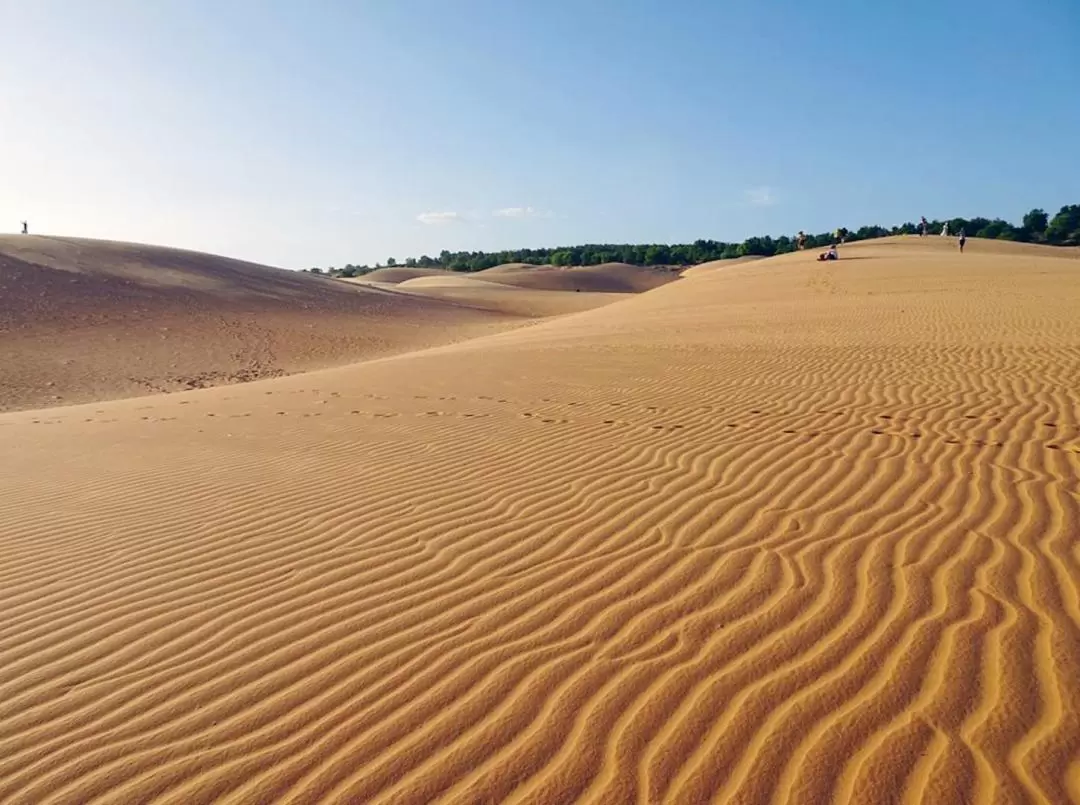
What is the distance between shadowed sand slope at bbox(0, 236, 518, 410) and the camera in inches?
855

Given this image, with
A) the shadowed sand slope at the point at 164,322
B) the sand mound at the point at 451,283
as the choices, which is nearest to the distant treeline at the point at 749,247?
the sand mound at the point at 451,283

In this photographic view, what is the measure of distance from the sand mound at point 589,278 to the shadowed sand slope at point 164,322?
124 feet

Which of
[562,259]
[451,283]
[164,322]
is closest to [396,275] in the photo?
[451,283]

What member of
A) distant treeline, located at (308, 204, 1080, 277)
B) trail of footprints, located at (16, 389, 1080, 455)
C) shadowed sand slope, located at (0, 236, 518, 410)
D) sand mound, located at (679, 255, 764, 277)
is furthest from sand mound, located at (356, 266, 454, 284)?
trail of footprints, located at (16, 389, 1080, 455)

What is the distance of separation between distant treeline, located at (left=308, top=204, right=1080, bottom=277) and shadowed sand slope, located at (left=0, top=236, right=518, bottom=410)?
4117 centimetres

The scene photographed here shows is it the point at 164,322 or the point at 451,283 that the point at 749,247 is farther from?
the point at 164,322

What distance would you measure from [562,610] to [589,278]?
80.9m

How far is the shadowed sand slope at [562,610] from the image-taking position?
112 inches

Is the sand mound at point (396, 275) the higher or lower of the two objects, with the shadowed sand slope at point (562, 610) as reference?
lower

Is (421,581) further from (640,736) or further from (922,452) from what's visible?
(922,452)

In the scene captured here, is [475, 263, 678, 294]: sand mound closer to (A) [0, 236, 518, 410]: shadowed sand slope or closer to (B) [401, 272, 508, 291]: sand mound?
(B) [401, 272, 508, 291]: sand mound

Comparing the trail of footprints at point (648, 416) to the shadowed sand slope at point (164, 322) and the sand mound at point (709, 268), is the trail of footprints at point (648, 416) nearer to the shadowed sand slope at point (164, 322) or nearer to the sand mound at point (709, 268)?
the shadowed sand slope at point (164, 322)

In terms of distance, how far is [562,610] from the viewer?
401 centimetres

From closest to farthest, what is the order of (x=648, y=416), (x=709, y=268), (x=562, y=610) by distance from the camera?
(x=562, y=610) < (x=648, y=416) < (x=709, y=268)
